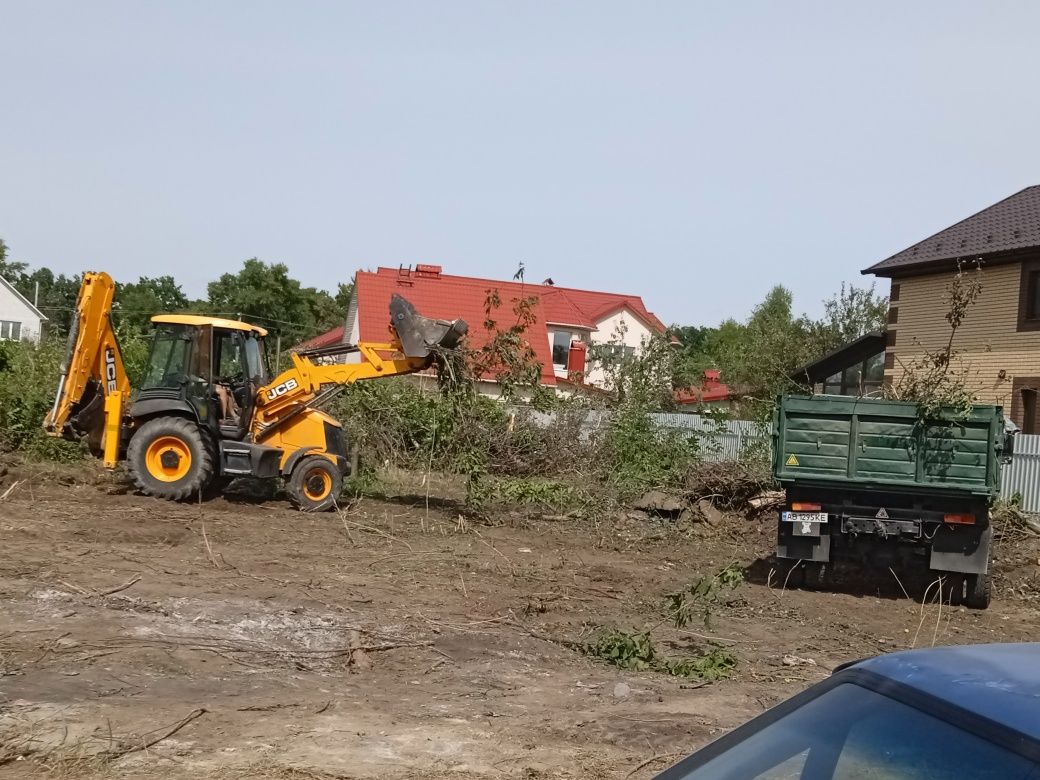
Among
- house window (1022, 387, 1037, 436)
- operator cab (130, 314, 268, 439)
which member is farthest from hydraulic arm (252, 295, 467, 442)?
house window (1022, 387, 1037, 436)

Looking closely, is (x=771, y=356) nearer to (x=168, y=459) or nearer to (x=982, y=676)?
(x=168, y=459)

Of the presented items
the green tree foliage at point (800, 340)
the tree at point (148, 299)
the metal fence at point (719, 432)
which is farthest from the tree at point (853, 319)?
the tree at point (148, 299)

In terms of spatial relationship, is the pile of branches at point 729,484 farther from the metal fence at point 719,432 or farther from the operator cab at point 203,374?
the operator cab at point 203,374

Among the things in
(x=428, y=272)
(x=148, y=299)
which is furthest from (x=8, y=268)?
(x=428, y=272)

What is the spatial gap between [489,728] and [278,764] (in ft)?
4.52

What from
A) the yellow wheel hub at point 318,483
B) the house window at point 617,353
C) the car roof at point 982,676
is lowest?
the yellow wheel hub at point 318,483

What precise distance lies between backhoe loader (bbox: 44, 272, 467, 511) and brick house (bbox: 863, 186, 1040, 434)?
1411 cm

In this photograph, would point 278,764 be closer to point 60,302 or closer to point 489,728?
point 489,728

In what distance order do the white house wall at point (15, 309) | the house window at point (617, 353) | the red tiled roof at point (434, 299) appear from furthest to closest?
1. the white house wall at point (15, 309)
2. the red tiled roof at point (434, 299)
3. the house window at point (617, 353)

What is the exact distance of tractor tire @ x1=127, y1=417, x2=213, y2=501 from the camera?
50.8 feet

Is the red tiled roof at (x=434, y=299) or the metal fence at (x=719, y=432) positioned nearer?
the metal fence at (x=719, y=432)

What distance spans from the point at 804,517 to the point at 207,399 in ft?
27.7

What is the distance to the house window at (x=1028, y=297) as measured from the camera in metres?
25.6

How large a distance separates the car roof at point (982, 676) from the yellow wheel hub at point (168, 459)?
46.0 ft
